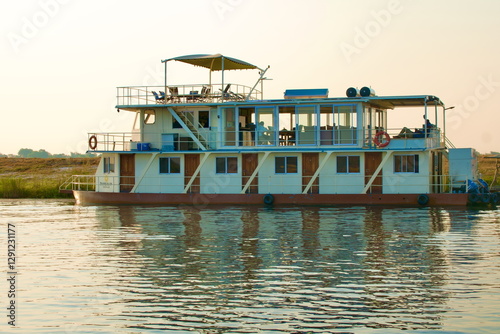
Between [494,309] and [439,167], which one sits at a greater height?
[439,167]

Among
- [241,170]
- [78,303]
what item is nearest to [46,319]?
[78,303]

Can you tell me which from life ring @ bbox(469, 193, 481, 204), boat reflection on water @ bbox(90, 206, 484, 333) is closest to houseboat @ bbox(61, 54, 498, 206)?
life ring @ bbox(469, 193, 481, 204)

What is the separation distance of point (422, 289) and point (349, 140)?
2180 centimetres

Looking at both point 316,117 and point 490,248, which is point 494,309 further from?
point 316,117

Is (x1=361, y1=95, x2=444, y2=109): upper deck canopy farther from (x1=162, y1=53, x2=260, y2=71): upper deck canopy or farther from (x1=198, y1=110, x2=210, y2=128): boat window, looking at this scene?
(x1=198, y1=110, x2=210, y2=128): boat window

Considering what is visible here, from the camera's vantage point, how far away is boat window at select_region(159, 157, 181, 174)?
36.5m

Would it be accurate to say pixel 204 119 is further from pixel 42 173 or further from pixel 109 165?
pixel 42 173

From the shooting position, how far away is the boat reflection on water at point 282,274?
11312 mm

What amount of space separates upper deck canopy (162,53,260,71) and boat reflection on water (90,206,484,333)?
11.7 m

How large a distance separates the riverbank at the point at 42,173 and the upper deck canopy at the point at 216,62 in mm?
13979

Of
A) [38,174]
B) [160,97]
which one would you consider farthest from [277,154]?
[38,174]

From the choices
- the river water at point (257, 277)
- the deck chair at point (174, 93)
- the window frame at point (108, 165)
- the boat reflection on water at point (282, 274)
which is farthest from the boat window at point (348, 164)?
the window frame at point (108, 165)

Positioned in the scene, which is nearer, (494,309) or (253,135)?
(494,309)

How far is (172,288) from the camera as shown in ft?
44.4
